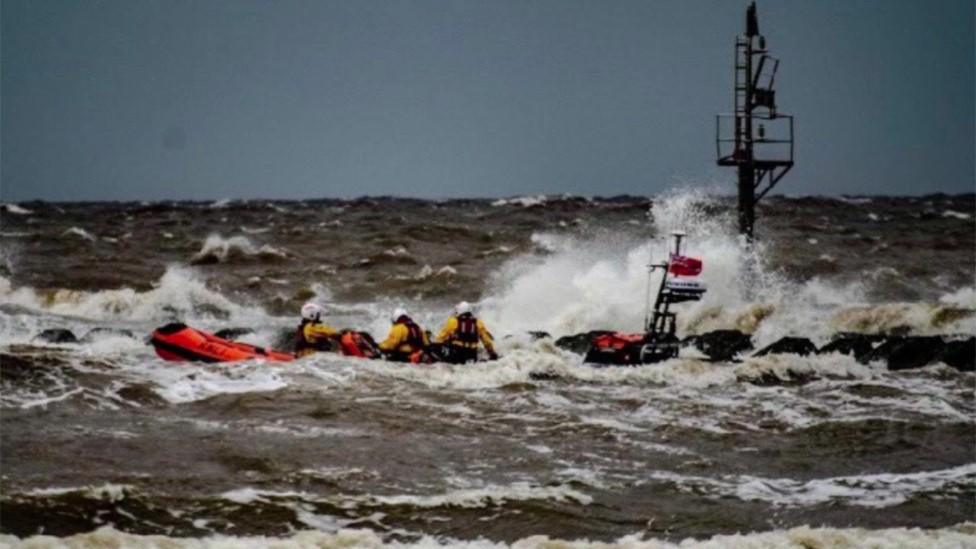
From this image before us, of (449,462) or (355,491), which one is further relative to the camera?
(449,462)

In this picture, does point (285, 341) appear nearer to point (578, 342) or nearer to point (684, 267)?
point (578, 342)

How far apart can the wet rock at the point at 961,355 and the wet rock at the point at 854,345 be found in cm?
108

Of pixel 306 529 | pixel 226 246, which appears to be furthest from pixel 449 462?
pixel 226 246

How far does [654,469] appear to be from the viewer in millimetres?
10312

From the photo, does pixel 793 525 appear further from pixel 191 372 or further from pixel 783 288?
pixel 783 288

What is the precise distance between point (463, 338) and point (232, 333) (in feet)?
21.2

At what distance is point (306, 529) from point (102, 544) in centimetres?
142

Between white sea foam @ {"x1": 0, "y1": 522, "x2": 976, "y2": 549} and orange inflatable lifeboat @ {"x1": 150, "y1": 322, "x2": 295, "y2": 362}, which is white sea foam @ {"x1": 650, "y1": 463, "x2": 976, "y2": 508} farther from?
orange inflatable lifeboat @ {"x1": 150, "y1": 322, "x2": 295, "y2": 362}

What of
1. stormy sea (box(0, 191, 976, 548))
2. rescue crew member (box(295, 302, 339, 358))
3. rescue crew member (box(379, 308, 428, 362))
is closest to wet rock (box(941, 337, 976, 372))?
stormy sea (box(0, 191, 976, 548))

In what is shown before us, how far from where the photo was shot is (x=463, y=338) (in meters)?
15.4

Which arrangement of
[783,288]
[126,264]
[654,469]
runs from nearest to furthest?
[654,469], [783,288], [126,264]

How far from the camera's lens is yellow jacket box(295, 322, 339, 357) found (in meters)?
15.6

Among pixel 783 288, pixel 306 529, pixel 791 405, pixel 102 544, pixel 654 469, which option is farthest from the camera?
pixel 783 288

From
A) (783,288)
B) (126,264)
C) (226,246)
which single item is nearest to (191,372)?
(783,288)
